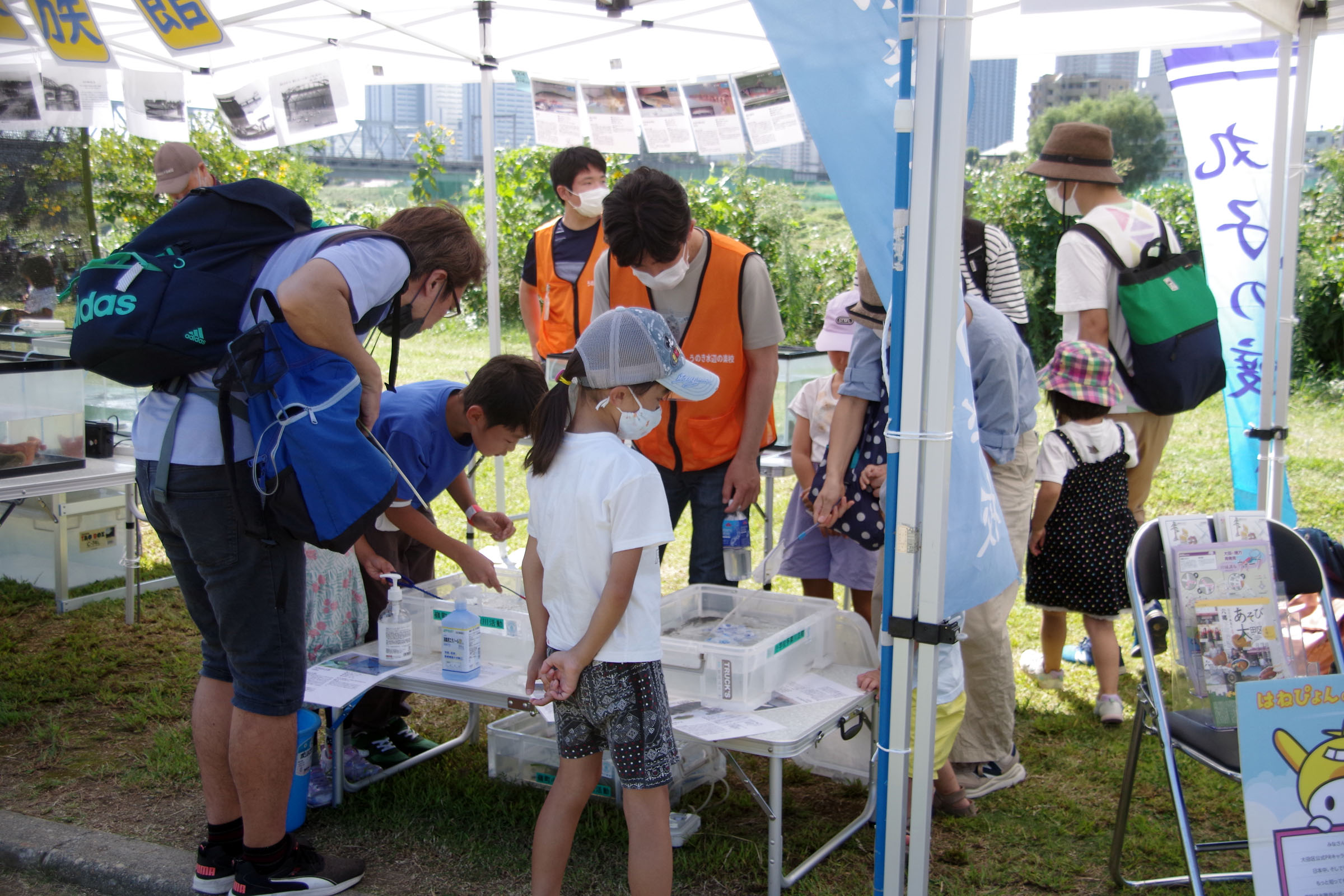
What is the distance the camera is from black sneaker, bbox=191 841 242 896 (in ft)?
8.68

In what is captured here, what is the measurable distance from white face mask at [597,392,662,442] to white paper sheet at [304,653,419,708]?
3.70 ft

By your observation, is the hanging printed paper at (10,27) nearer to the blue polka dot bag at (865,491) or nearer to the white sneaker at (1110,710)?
the blue polka dot bag at (865,491)

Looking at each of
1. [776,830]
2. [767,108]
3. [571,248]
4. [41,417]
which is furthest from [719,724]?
[767,108]

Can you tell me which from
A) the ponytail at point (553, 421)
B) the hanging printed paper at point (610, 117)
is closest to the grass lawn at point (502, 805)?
the ponytail at point (553, 421)

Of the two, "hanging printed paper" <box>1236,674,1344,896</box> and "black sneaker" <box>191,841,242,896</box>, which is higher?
"hanging printed paper" <box>1236,674,1344,896</box>

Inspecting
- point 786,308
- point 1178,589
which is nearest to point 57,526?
point 1178,589

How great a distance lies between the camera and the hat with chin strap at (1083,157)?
3861 millimetres

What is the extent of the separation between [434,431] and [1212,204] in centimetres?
308

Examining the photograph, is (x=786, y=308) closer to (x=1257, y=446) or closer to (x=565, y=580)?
(x=1257, y=446)

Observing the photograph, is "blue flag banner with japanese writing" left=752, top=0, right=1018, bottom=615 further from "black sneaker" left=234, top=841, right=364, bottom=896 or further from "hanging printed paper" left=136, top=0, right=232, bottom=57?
"hanging printed paper" left=136, top=0, right=232, bottom=57

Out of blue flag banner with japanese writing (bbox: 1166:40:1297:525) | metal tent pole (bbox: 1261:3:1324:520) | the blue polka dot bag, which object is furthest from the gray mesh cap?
blue flag banner with japanese writing (bbox: 1166:40:1297:525)

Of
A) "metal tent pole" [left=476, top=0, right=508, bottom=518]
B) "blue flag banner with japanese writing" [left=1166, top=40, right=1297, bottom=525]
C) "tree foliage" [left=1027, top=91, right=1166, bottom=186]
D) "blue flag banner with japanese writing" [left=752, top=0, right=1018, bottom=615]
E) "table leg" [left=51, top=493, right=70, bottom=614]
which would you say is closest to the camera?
"blue flag banner with japanese writing" [left=752, top=0, right=1018, bottom=615]

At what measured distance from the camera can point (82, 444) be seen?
15.5 ft

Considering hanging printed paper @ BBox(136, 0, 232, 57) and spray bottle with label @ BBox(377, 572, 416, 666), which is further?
hanging printed paper @ BBox(136, 0, 232, 57)
